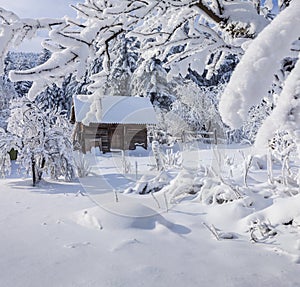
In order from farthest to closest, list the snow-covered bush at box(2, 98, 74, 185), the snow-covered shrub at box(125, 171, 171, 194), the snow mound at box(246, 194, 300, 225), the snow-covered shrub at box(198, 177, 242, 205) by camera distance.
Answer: the snow-covered bush at box(2, 98, 74, 185), the snow-covered shrub at box(125, 171, 171, 194), the snow-covered shrub at box(198, 177, 242, 205), the snow mound at box(246, 194, 300, 225)

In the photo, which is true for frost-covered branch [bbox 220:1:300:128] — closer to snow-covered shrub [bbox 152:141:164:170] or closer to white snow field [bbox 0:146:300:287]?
white snow field [bbox 0:146:300:287]

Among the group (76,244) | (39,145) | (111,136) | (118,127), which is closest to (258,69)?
(76,244)

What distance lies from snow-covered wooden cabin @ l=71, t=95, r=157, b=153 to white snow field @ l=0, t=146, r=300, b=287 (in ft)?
50.9

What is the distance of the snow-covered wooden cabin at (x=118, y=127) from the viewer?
67.7 ft

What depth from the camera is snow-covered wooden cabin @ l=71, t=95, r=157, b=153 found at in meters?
20.6

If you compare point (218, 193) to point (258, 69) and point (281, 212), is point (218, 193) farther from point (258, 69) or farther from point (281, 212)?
point (258, 69)

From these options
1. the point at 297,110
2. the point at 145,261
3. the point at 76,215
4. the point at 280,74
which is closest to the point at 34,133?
the point at 76,215

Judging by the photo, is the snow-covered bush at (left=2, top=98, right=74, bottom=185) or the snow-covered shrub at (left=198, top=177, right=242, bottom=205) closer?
the snow-covered shrub at (left=198, top=177, right=242, bottom=205)

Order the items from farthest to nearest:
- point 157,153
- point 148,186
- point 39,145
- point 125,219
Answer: point 39,145 → point 157,153 → point 148,186 → point 125,219

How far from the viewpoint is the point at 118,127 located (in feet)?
70.5

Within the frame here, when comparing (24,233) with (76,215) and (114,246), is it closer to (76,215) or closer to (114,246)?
(76,215)

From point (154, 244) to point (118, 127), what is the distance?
60.8ft

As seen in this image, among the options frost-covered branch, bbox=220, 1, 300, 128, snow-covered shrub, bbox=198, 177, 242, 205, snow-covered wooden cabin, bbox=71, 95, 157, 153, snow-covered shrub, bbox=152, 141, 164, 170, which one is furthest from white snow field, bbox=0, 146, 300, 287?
snow-covered wooden cabin, bbox=71, 95, 157, 153

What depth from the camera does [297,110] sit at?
0.91 metres
